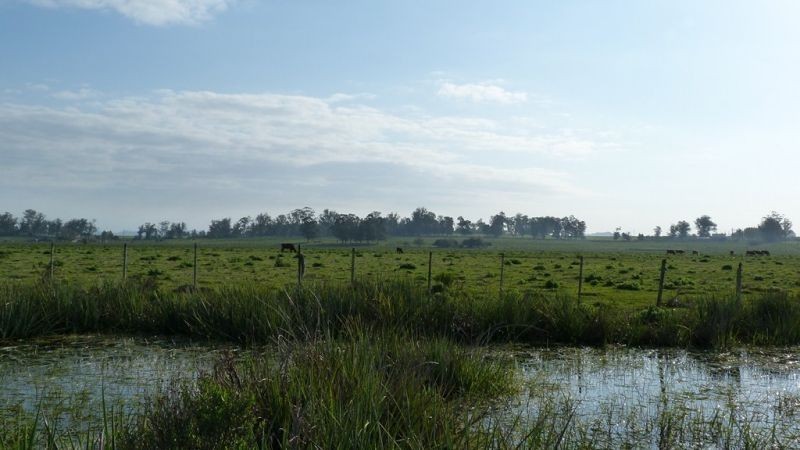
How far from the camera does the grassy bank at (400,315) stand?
53.9 feet

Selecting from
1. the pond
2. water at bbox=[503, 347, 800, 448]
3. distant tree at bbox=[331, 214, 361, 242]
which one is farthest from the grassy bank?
distant tree at bbox=[331, 214, 361, 242]

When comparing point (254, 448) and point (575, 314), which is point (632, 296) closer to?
point (575, 314)

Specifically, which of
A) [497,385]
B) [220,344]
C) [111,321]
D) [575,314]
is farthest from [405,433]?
[111,321]

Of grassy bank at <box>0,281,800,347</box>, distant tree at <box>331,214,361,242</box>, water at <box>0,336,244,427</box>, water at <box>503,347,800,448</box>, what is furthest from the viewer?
distant tree at <box>331,214,361,242</box>

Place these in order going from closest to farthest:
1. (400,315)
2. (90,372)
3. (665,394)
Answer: (665,394) < (90,372) < (400,315)

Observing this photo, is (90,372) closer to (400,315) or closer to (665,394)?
(400,315)

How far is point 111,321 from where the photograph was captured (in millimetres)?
17438

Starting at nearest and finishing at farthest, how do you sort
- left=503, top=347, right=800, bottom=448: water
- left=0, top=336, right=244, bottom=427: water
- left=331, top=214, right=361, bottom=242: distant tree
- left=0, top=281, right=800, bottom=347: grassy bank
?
left=503, top=347, right=800, bottom=448: water → left=0, top=336, right=244, bottom=427: water → left=0, top=281, right=800, bottom=347: grassy bank → left=331, top=214, right=361, bottom=242: distant tree

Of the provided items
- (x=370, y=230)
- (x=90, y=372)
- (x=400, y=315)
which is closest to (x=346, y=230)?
(x=370, y=230)

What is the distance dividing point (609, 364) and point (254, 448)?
10.4m

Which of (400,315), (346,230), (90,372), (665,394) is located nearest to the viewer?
(665,394)

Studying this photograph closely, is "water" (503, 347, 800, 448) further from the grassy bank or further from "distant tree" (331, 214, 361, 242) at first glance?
"distant tree" (331, 214, 361, 242)

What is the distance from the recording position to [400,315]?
1644 centimetres

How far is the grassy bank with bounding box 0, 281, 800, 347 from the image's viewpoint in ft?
53.9
